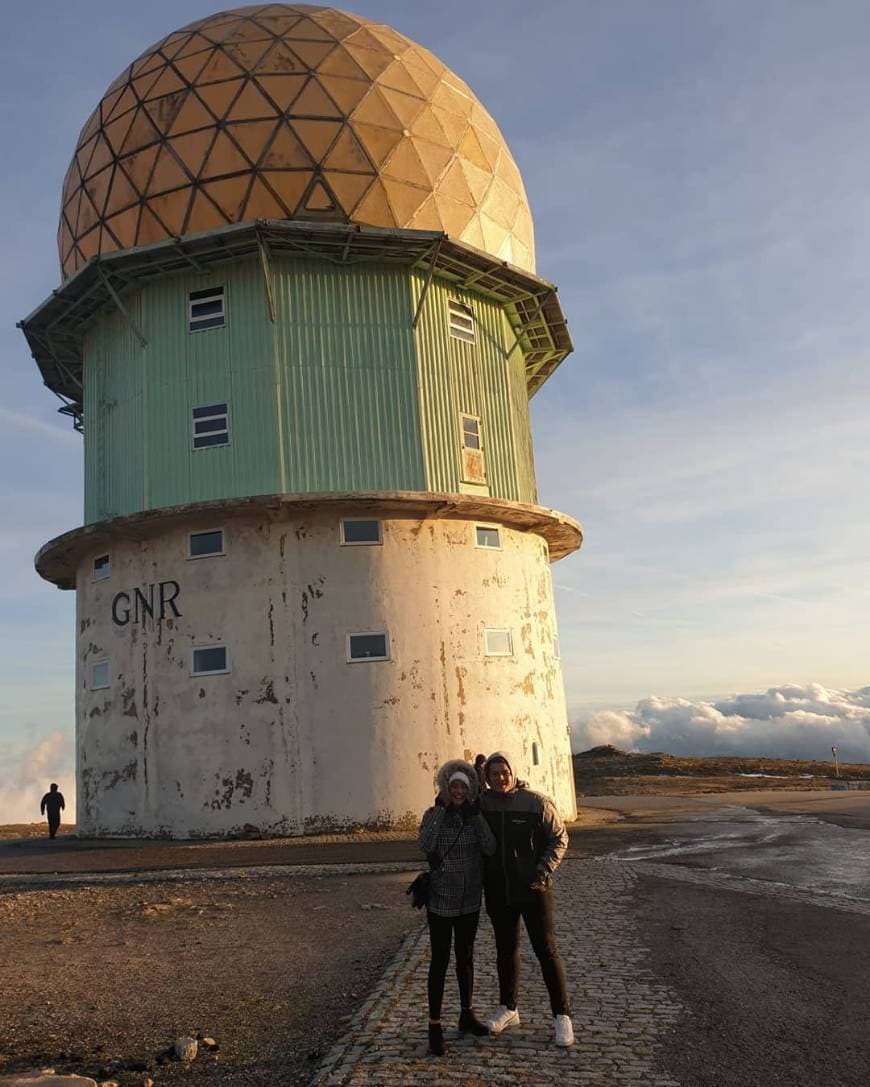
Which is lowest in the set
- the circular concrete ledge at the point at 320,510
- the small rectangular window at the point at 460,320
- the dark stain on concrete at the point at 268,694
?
the dark stain on concrete at the point at 268,694

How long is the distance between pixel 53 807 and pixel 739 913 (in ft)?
61.7

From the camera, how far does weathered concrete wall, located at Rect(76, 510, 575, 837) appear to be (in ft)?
59.9

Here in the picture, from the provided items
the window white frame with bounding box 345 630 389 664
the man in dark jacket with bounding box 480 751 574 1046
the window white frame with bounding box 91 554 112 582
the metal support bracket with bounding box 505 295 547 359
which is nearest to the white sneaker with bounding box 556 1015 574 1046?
the man in dark jacket with bounding box 480 751 574 1046

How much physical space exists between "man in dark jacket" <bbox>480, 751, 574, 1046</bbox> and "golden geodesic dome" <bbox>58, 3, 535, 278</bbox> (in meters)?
16.5

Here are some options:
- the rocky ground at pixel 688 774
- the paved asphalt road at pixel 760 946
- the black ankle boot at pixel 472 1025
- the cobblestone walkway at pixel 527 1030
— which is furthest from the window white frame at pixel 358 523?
the rocky ground at pixel 688 774

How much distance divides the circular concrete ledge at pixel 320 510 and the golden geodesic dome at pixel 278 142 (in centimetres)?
589

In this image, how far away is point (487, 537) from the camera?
806 inches

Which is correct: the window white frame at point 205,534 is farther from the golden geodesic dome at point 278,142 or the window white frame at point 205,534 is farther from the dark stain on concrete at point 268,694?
the golden geodesic dome at point 278,142

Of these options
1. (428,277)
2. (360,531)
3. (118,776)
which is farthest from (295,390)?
(118,776)

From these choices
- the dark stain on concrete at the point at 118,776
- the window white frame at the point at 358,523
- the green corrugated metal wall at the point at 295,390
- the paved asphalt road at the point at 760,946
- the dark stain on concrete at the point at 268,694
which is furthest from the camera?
the green corrugated metal wall at the point at 295,390

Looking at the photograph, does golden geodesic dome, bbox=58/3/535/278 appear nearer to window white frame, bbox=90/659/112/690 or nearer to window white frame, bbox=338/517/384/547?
window white frame, bbox=338/517/384/547

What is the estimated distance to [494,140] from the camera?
916 inches

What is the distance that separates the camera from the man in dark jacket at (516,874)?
5828 millimetres

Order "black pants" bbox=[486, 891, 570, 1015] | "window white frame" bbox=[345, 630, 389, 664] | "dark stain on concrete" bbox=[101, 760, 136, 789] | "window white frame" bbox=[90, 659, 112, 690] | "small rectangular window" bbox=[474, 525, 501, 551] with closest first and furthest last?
"black pants" bbox=[486, 891, 570, 1015] → "window white frame" bbox=[345, 630, 389, 664] → "dark stain on concrete" bbox=[101, 760, 136, 789] → "window white frame" bbox=[90, 659, 112, 690] → "small rectangular window" bbox=[474, 525, 501, 551]
